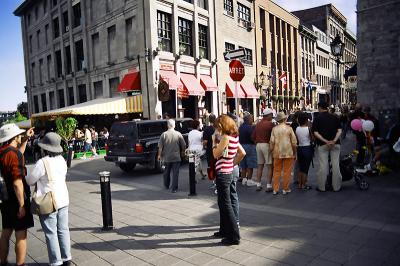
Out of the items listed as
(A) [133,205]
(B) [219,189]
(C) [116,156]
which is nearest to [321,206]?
(B) [219,189]

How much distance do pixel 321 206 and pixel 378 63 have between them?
718cm

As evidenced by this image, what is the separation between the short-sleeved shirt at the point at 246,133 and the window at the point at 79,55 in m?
21.7

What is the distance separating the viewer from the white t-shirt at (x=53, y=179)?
396 centimetres

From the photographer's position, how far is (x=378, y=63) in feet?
36.8

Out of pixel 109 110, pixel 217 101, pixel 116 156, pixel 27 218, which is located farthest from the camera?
pixel 217 101

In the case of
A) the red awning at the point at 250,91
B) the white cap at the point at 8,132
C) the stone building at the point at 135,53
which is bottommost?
the white cap at the point at 8,132

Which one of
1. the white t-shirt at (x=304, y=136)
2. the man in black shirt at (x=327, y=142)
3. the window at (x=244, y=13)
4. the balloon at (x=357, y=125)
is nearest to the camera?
the man in black shirt at (x=327, y=142)

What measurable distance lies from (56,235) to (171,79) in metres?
17.3

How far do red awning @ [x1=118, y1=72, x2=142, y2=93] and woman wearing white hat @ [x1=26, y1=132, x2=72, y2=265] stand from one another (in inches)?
658

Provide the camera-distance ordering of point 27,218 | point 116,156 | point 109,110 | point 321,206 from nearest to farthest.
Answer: point 27,218, point 321,206, point 116,156, point 109,110

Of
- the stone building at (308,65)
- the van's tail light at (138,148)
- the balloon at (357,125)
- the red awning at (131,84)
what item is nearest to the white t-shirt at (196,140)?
the van's tail light at (138,148)

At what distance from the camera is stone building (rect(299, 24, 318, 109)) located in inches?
1696

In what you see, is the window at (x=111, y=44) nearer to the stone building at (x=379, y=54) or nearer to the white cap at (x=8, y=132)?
the stone building at (x=379, y=54)

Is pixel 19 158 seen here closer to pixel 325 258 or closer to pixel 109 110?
pixel 325 258
